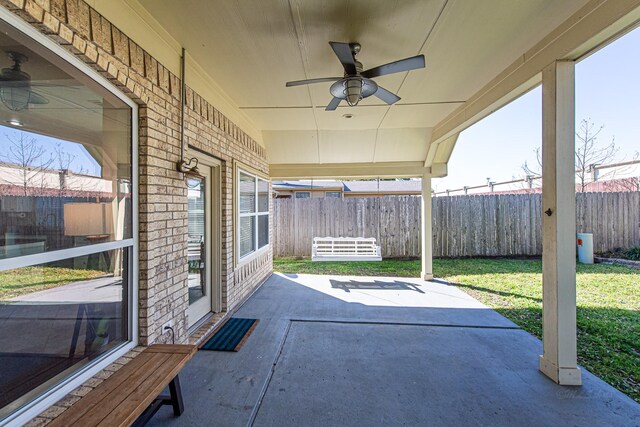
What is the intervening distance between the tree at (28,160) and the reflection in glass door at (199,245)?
1.69 meters

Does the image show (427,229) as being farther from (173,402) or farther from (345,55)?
(173,402)

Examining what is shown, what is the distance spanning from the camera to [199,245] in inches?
140

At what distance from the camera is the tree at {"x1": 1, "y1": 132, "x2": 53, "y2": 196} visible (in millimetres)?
1394

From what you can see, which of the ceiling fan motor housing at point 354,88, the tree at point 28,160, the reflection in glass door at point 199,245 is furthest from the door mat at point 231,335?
the ceiling fan motor housing at point 354,88

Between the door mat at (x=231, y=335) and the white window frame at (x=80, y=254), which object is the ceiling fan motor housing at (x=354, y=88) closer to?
the white window frame at (x=80, y=254)

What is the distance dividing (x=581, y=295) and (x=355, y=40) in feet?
17.7

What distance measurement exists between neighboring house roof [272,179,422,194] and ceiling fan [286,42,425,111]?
1016 centimetres

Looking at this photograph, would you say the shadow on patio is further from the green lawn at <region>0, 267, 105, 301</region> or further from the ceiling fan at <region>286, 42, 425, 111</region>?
the ceiling fan at <region>286, 42, 425, 111</region>

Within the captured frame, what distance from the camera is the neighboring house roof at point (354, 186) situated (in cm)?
1312

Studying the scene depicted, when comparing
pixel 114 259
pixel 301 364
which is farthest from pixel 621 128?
pixel 114 259

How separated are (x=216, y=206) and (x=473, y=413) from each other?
3.48 m

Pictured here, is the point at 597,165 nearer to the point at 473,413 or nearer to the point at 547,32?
the point at 547,32

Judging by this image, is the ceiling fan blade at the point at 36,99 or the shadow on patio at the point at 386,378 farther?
the shadow on patio at the point at 386,378

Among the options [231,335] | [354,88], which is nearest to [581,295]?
[354,88]
